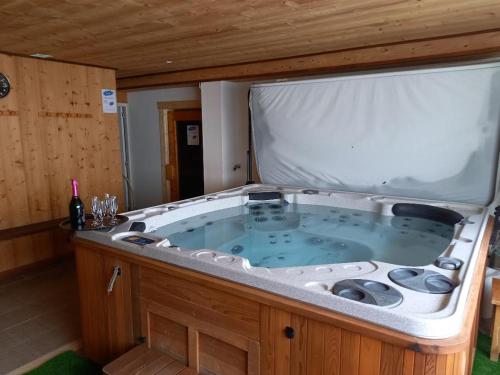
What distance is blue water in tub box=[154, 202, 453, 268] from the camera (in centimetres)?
253

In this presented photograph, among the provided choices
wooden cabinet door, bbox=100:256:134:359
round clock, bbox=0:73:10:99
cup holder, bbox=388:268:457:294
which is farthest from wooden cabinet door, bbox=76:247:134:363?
round clock, bbox=0:73:10:99

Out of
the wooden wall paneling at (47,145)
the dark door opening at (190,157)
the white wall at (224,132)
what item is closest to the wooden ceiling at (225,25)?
the wooden wall paneling at (47,145)

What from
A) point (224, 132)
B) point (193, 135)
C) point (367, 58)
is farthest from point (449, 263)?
point (193, 135)

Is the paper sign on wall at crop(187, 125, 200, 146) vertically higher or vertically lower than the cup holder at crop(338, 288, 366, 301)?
higher

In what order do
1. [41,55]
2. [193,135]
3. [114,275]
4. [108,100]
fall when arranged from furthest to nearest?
[193,135] < [108,100] < [41,55] < [114,275]

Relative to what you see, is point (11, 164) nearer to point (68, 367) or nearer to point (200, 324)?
point (68, 367)

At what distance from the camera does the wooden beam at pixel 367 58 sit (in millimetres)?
2692

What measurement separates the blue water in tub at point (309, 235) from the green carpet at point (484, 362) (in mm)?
678

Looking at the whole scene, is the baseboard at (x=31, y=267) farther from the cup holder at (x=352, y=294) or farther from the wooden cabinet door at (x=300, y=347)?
the cup holder at (x=352, y=294)

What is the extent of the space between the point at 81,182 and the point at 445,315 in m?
3.73

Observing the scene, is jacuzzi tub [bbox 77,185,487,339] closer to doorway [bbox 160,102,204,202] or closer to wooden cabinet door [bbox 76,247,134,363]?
wooden cabinet door [bbox 76,247,134,363]

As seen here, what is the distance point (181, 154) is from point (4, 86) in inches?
96.0

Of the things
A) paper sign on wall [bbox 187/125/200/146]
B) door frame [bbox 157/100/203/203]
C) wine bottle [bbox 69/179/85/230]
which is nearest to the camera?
wine bottle [bbox 69/179/85/230]

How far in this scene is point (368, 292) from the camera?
1346mm
